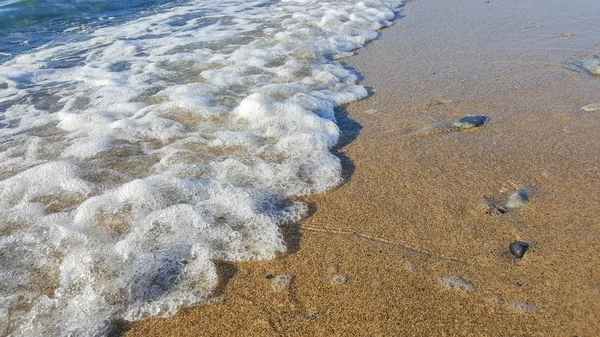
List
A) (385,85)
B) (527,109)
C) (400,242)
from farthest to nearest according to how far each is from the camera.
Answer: (385,85)
(527,109)
(400,242)

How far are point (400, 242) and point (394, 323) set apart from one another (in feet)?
1.74

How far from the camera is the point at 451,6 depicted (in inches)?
333

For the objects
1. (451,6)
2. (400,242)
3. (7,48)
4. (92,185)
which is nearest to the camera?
(400,242)

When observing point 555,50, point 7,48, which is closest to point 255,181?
point 555,50

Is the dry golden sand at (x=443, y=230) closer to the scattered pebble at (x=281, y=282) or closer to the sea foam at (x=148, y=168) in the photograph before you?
the scattered pebble at (x=281, y=282)

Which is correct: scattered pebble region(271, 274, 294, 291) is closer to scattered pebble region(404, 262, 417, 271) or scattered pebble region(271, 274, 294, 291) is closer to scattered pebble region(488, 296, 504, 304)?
scattered pebble region(404, 262, 417, 271)

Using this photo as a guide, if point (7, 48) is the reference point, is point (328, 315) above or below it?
below

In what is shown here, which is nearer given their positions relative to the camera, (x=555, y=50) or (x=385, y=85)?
(x=385, y=85)

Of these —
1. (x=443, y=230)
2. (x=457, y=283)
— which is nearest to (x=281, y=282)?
(x=457, y=283)

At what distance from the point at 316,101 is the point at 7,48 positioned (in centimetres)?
543

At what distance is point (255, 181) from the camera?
8.82ft

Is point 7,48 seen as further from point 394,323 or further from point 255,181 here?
point 394,323

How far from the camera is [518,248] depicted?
1988 millimetres

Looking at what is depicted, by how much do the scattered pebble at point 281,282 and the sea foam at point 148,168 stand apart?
17 centimetres
